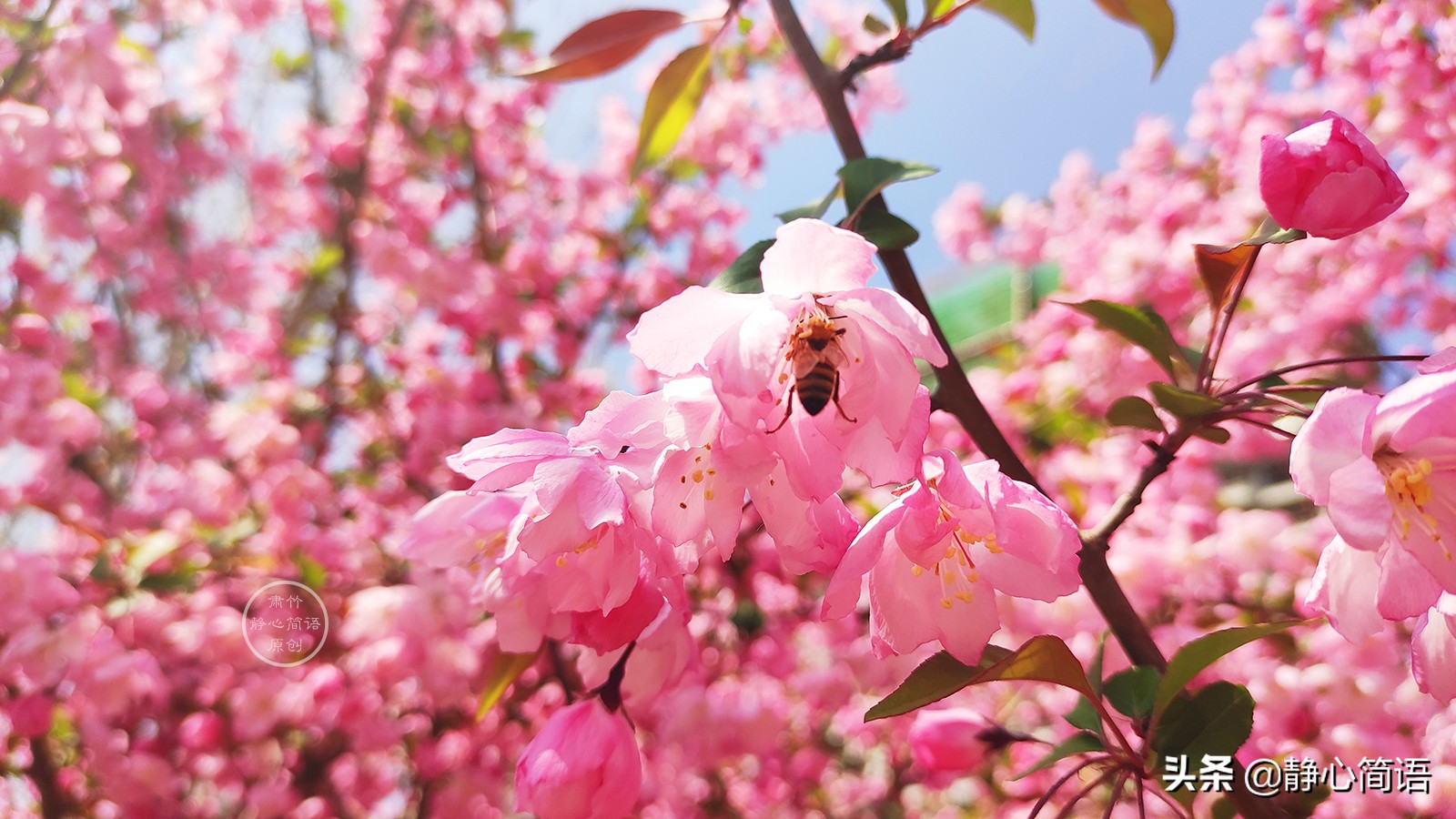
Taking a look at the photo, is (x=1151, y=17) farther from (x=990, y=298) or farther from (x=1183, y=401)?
(x=990, y=298)

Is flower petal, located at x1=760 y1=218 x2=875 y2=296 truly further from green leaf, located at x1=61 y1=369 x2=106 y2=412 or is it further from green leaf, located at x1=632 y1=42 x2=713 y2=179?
green leaf, located at x1=61 y1=369 x2=106 y2=412

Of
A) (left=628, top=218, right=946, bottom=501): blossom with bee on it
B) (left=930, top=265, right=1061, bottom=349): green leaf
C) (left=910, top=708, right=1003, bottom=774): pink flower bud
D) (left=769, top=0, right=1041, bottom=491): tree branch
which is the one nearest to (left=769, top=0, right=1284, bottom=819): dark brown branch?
(left=769, top=0, right=1041, bottom=491): tree branch

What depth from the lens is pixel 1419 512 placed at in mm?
491

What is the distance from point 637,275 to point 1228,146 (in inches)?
99.5

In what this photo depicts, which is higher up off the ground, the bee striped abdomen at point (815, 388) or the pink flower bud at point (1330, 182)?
the pink flower bud at point (1330, 182)

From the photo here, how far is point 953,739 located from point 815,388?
0.51 m

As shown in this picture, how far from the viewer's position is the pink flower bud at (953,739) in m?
0.82

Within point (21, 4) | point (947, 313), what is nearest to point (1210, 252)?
point (21, 4)

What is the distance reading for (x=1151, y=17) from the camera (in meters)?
0.92

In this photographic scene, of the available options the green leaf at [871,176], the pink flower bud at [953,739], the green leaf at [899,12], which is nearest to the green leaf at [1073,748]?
the pink flower bud at [953,739]

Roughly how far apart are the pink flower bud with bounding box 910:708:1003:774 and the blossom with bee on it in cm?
46

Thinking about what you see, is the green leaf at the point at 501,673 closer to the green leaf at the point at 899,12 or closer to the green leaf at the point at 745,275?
the green leaf at the point at 745,275

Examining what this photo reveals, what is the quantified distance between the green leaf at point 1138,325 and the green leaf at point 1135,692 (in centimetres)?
26

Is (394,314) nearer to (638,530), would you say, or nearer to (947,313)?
(638,530)
